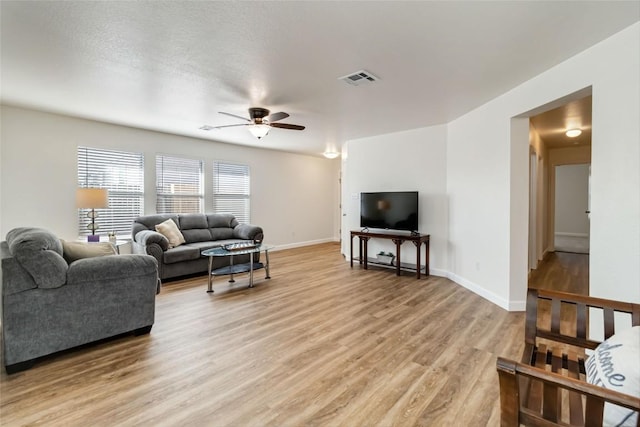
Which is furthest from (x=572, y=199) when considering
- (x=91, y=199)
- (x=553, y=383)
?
(x=91, y=199)

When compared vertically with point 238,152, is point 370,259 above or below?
below

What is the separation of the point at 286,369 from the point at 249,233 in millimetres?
3689

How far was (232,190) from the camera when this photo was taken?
6.64 m

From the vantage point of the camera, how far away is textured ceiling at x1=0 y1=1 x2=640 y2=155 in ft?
6.31

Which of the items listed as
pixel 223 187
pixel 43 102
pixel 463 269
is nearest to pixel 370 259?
pixel 463 269

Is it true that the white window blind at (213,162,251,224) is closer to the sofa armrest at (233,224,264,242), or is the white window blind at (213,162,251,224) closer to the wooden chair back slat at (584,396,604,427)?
the sofa armrest at (233,224,264,242)

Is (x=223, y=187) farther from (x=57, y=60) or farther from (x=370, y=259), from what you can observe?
(x=57, y=60)

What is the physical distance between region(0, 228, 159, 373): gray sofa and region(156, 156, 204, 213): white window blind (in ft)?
9.92

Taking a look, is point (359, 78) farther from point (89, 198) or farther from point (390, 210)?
point (89, 198)

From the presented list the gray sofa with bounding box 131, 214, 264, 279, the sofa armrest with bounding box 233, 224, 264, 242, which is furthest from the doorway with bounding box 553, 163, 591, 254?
the gray sofa with bounding box 131, 214, 264, 279

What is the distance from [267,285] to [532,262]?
4.51 metres

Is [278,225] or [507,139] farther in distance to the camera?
[278,225]

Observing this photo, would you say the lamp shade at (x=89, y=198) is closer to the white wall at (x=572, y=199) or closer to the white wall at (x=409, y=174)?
the white wall at (x=409, y=174)

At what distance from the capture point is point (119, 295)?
102 inches
